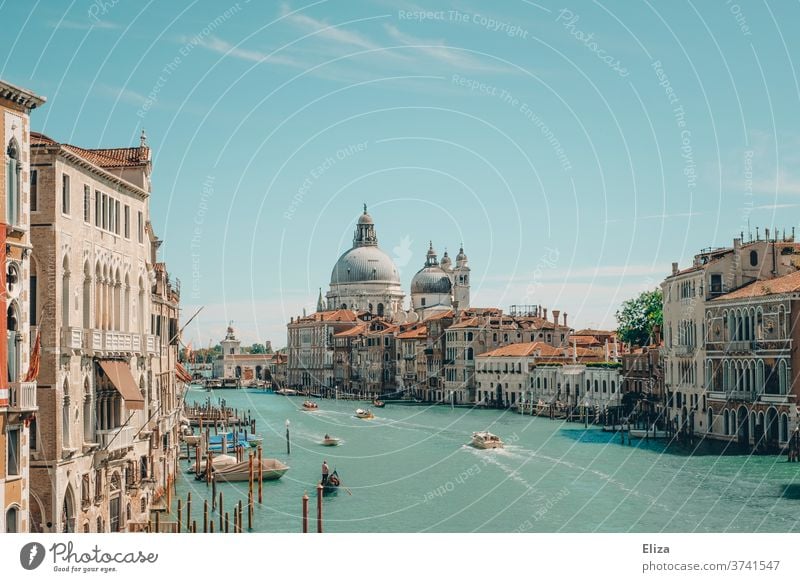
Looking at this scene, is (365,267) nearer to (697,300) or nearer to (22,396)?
(697,300)

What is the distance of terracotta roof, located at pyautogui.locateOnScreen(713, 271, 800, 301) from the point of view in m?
22.2

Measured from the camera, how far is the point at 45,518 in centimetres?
993

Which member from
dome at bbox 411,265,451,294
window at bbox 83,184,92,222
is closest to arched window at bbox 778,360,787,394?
window at bbox 83,184,92,222

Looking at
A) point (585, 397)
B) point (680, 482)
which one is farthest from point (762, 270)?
point (585, 397)

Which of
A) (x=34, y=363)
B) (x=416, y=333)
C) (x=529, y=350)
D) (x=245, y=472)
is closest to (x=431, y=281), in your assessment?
(x=416, y=333)

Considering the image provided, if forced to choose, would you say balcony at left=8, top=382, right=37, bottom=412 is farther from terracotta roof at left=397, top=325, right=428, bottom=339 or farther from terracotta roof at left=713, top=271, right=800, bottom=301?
terracotta roof at left=397, top=325, right=428, bottom=339

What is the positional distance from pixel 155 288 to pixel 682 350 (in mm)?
14547

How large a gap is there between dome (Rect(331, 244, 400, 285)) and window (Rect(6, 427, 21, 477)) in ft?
206

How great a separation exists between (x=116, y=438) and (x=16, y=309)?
105 inches

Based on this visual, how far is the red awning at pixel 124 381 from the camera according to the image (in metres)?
11.2

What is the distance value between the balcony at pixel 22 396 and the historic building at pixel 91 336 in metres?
0.50

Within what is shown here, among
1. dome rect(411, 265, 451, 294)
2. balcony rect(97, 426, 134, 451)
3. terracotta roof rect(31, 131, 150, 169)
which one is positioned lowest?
balcony rect(97, 426, 134, 451)

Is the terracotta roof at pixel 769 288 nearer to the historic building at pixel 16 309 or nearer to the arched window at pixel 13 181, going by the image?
the historic building at pixel 16 309
